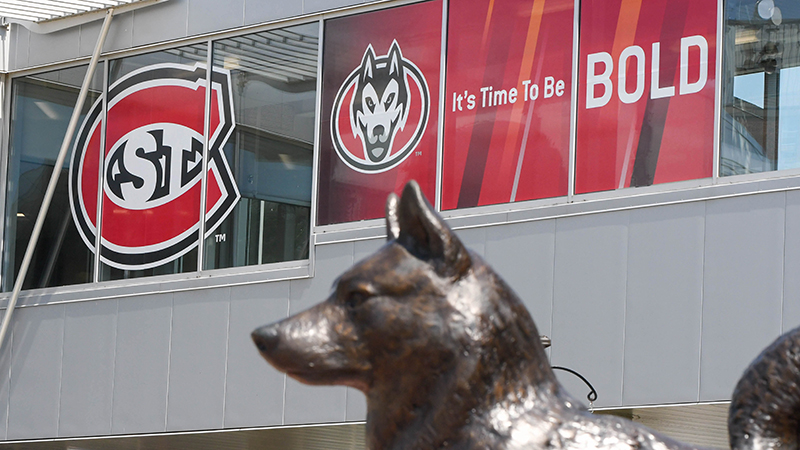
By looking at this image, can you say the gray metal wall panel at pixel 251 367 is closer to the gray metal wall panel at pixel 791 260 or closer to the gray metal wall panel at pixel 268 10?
the gray metal wall panel at pixel 268 10

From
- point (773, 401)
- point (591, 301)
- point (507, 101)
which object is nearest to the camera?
point (773, 401)

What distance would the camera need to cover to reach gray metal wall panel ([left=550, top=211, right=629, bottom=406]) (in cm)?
1206

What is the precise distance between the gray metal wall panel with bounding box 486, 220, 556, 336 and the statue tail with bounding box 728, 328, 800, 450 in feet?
30.4

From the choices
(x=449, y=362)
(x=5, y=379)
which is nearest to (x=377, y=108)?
(x=5, y=379)

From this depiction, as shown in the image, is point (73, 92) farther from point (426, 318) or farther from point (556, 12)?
point (426, 318)

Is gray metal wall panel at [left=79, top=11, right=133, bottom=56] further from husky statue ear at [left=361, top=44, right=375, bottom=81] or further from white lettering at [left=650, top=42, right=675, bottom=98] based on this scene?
white lettering at [left=650, top=42, right=675, bottom=98]

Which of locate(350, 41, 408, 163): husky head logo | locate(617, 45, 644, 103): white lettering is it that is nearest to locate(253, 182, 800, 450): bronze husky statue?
locate(617, 45, 644, 103): white lettering

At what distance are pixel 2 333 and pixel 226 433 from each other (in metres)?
3.71

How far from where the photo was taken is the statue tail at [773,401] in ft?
10.3

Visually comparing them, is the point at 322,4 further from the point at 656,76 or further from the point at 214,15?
the point at 656,76

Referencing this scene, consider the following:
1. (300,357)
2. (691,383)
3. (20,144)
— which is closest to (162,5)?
(20,144)

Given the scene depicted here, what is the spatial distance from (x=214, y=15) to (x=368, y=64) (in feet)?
7.76

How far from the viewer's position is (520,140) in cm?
1311

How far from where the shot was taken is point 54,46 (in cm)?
1744
